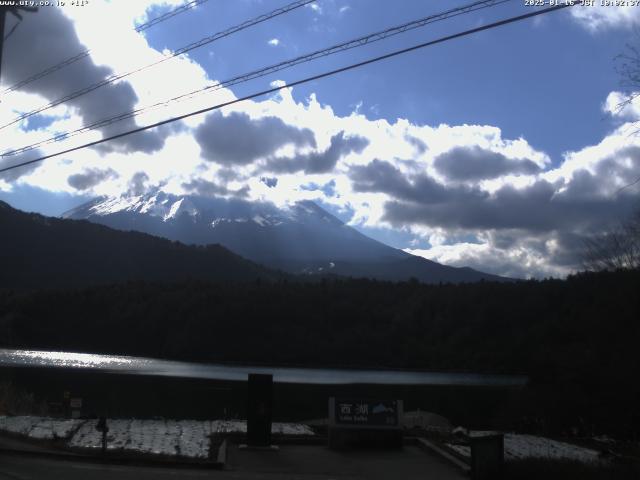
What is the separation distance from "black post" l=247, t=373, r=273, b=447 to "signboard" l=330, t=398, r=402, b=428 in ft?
5.81

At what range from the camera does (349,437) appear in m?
19.4

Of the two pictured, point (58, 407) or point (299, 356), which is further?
point (299, 356)

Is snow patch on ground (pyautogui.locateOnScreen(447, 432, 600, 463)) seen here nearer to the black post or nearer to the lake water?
the black post

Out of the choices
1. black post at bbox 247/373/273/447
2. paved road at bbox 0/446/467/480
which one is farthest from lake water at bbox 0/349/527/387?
paved road at bbox 0/446/467/480

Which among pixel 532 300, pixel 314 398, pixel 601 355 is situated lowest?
pixel 314 398

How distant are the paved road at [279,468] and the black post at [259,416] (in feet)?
1.72

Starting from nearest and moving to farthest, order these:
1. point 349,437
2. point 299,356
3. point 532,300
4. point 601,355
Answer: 1. point 349,437
2. point 601,355
3. point 532,300
4. point 299,356

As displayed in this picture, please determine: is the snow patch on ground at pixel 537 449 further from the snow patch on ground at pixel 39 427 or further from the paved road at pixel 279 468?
the snow patch on ground at pixel 39 427

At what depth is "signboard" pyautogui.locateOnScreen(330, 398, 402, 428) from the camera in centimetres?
1922

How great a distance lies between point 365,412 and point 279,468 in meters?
3.67

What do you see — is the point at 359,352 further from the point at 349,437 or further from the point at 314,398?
the point at 349,437

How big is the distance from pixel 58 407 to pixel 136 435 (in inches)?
647

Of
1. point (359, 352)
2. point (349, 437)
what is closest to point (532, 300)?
point (359, 352)

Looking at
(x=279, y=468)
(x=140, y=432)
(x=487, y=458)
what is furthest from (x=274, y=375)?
(x=487, y=458)
